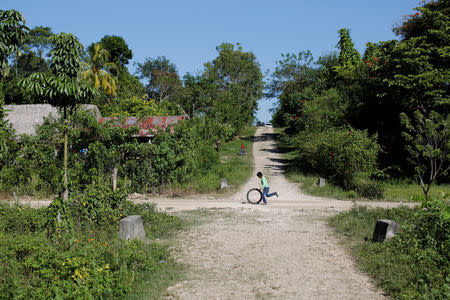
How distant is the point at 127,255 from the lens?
6.33 meters

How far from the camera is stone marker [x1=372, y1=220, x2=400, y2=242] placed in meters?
8.27

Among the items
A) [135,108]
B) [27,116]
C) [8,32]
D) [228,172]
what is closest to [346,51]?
[135,108]

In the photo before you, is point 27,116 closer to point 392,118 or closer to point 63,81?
point 63,81

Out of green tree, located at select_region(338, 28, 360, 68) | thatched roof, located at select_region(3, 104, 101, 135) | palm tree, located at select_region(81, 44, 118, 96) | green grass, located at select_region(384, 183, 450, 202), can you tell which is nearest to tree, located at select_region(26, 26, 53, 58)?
palm tree, located at select_region(81, 44, 118, 96)

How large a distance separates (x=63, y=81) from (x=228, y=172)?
14.8 meters

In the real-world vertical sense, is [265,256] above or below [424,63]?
below

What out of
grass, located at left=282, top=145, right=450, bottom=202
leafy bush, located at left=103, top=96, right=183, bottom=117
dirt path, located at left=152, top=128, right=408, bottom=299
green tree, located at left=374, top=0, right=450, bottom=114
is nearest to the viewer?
dirt path, located at left=152, top=128, right=408, bottom=299

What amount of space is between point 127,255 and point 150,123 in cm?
1763

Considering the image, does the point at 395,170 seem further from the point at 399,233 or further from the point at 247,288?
the point at 247,288

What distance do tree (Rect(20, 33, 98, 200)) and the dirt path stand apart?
345 centimetres

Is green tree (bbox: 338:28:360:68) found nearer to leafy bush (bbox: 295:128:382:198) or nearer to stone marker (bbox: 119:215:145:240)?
leafy bush (bbox: 295:128:382:198)

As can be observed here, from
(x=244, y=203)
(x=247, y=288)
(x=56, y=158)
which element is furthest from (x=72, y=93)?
(x=56, y=158)

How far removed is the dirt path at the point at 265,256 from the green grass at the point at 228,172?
3468 millimetres

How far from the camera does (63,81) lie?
7512mm
